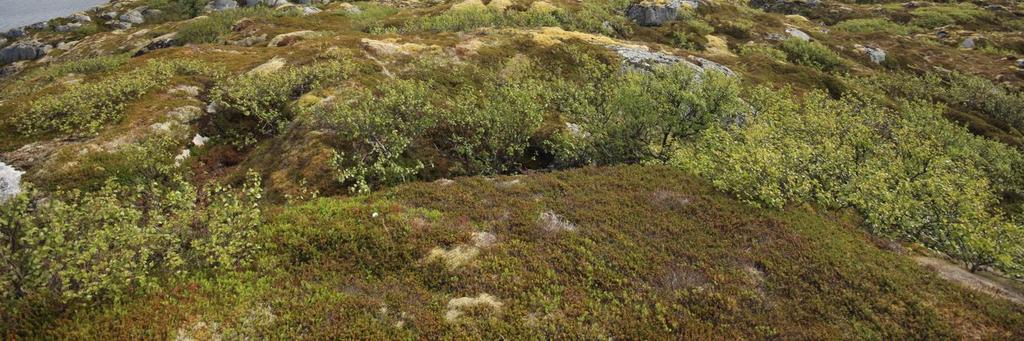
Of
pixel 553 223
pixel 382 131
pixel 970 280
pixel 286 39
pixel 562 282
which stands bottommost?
pixel 286 39

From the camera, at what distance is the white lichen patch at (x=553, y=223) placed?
1845cm

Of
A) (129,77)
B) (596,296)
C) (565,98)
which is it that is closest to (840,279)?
(596,296)

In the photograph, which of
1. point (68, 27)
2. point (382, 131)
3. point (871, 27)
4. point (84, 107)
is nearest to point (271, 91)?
point (84, 107)

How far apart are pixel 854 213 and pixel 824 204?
293 cm

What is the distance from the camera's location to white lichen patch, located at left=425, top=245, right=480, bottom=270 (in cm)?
1619

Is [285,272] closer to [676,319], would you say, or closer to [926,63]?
[676,319]

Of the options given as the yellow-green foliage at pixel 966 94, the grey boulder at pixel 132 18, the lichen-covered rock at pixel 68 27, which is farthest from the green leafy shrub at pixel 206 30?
the yellow-green foliage at pixel 966 94

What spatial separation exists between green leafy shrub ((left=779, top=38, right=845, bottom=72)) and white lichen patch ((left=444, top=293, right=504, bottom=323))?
112m

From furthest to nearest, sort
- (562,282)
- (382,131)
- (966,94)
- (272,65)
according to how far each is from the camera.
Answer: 1. (966,94)
2. (272,65)
3. (382,131)
4. (562,282)

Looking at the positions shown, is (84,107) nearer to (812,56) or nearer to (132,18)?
(812,56)

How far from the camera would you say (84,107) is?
38750mm

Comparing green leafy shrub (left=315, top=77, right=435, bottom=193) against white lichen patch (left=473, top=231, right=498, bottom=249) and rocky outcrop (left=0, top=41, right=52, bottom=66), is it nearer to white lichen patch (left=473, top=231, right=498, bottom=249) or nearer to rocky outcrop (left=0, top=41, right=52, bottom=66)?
white lichen patch (left=473, top=231, right=498, bottom=249)

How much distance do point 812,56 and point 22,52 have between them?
26047cm

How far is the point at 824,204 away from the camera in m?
21.5
